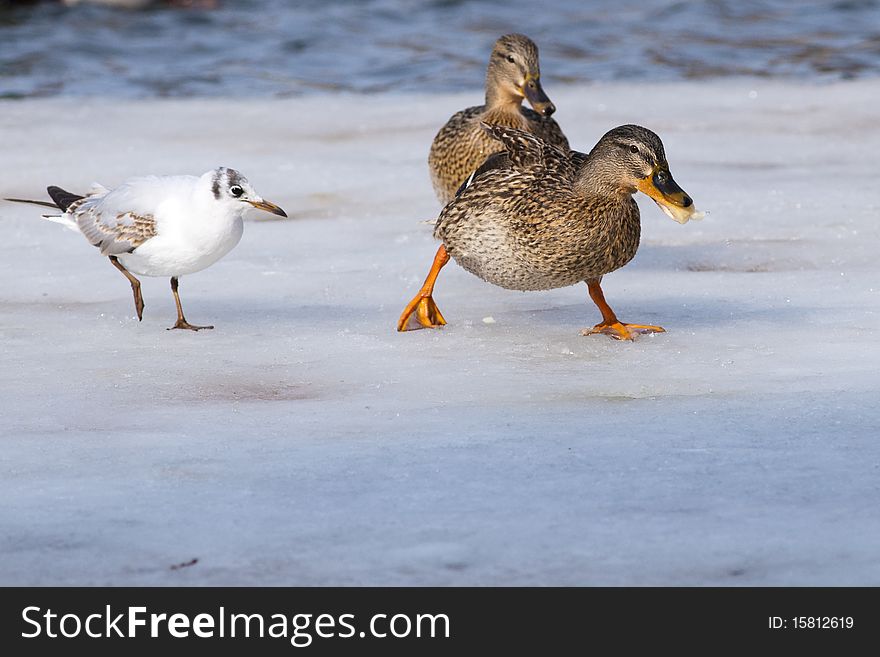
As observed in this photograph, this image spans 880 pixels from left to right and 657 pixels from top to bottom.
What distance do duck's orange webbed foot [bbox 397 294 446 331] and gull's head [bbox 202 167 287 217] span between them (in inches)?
25.2

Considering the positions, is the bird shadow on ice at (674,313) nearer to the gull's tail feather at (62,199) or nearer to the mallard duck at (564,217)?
the mallard duck at (564,217)

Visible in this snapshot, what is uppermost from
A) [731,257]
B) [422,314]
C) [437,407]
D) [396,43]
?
[437,407]

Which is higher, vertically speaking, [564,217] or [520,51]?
[520,51]

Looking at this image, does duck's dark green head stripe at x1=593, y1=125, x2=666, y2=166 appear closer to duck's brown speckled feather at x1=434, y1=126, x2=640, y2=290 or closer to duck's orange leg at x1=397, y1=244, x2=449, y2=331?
duck's brown speckled feather at x1=434, y1=126, x2=640, y2=290

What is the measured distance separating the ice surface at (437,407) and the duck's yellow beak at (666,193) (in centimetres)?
54

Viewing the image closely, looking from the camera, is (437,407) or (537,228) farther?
(537,228)

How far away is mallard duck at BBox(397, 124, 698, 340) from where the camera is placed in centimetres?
548

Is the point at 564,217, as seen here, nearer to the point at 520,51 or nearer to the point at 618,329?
the point at 618,329

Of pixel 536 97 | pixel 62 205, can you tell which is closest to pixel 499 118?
pixel 536 97

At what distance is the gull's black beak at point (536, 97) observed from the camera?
7.21m

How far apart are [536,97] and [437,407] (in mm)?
2910

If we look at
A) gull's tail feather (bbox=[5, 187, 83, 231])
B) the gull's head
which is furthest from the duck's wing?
gull's tail feather (bbox=[5, 187, 83, 231])

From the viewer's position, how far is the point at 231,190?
19.1 ft
